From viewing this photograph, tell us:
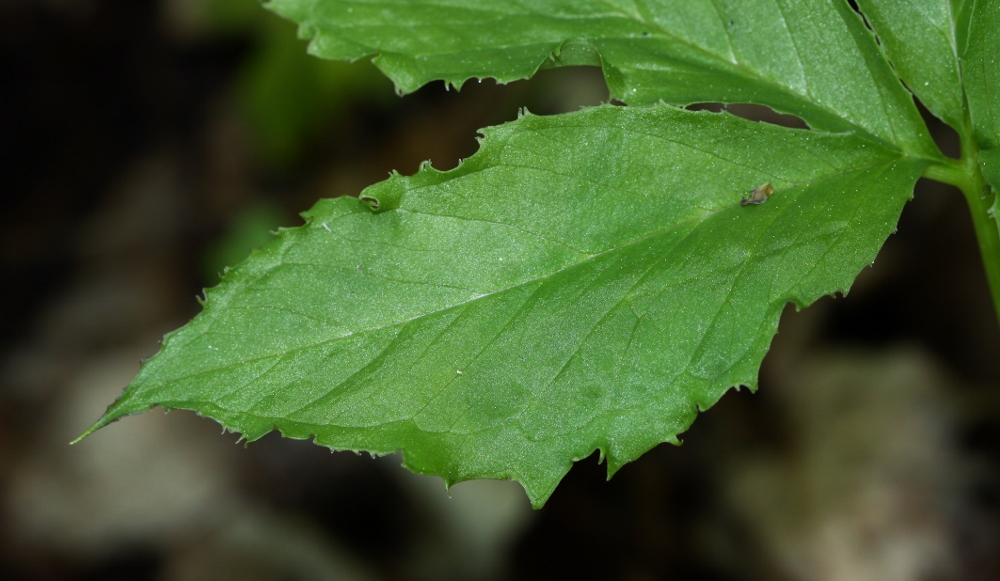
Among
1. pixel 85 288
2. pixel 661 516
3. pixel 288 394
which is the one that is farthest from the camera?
pixel 85 288

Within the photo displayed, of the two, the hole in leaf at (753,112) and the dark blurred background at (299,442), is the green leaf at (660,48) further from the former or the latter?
the dark blurred background at (299,442)

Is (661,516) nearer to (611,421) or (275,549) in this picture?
(275,549)

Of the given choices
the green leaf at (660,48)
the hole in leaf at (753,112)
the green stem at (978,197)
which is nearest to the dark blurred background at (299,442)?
the hole in leaf at (753,112)

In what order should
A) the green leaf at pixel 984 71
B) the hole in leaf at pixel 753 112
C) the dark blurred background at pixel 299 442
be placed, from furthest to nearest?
the dark blurred background at pixel 299 442 < the hole in leaf at pixel 753 112 < the green leaf at pixel 984 71

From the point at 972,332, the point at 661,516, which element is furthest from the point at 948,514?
the point at 661,516

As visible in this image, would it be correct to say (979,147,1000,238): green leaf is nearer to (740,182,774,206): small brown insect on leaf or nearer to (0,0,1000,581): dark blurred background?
(740,182,774,206): small brown insect on leaf

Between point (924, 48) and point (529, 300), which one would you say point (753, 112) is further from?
point (529, 300)

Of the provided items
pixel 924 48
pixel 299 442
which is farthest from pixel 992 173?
pixel 299 442
